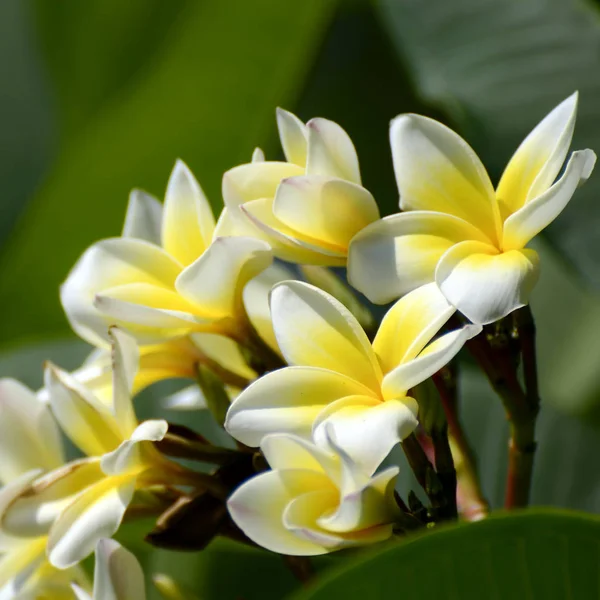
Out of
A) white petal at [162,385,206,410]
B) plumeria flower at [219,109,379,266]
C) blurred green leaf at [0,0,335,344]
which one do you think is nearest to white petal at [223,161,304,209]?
plumeria flower at [219,109,379,266]

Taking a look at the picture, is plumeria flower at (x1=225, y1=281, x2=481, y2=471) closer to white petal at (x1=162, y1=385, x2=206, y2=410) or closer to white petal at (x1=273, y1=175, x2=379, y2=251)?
white petal at (x1=273, y1=175, x2=379, y2=251)

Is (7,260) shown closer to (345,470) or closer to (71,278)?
(71,278)

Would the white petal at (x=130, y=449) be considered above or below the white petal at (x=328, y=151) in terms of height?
below

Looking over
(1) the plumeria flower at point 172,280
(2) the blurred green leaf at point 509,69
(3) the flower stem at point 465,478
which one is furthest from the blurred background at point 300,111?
(1) the plumeria flower at point 172,280

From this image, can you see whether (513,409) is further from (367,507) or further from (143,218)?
(143,218)

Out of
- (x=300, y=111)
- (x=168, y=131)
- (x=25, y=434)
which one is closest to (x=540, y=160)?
(x=25, y=434)

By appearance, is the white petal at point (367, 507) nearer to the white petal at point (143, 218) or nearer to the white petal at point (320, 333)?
the white petal at point (320, 333)

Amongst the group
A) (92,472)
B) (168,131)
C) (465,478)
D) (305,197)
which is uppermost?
(168,131)
